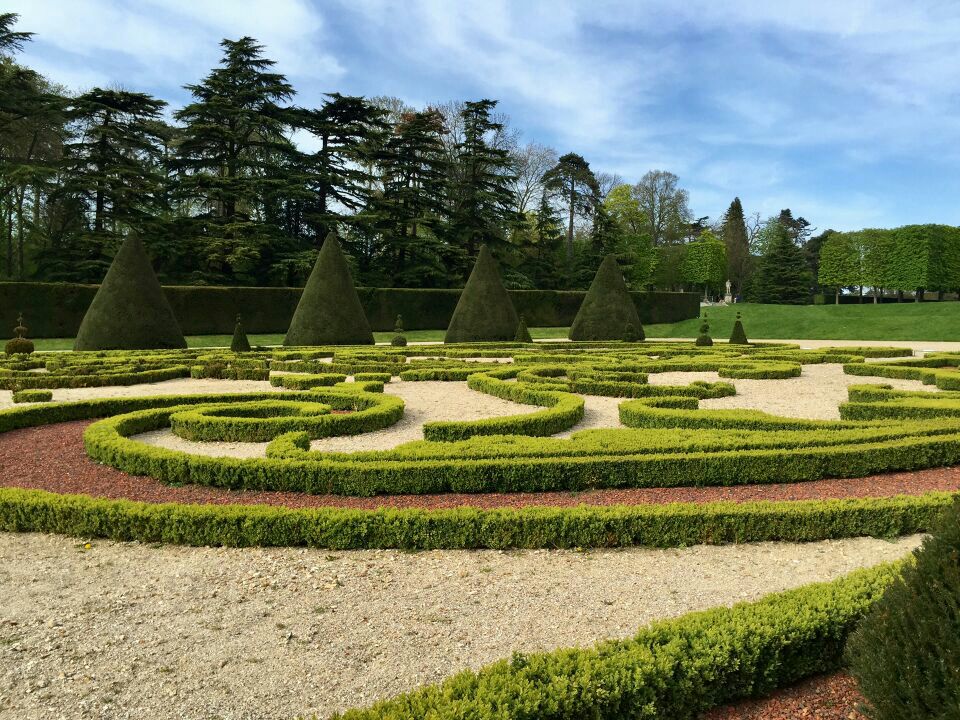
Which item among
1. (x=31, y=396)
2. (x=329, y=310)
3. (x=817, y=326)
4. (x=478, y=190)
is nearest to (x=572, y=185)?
(x=478, y=190)

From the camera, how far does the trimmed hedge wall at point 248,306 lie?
23719 mm

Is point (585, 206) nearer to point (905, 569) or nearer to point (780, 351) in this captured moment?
point (780, 351)

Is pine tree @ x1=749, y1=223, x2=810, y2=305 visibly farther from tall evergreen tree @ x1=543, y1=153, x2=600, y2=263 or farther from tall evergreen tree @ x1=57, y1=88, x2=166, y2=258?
tall evergreen tree @ x1=57, y1=88, x2=166, y2=258

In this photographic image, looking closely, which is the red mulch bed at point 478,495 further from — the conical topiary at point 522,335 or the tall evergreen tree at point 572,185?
the tall evergreen tree at point 572,185

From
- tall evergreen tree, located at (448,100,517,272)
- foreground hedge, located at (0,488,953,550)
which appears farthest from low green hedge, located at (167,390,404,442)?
tall evergreen tree, located at (448,100,517,272)

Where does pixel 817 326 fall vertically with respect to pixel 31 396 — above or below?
Result: above

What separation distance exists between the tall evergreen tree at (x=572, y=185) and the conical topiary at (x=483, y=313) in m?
26.2

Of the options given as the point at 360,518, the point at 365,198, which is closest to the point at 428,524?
the point at 360,518

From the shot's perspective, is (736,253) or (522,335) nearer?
(522,335)

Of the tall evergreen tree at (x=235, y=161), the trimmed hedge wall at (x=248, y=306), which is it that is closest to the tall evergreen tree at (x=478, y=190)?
the trimmed hedge wall at (x=248, y=306)

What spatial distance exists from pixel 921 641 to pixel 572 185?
162ft

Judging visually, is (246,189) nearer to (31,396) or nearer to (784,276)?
(31,396)

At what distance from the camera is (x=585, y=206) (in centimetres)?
4981

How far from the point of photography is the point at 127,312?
18.6 meters
